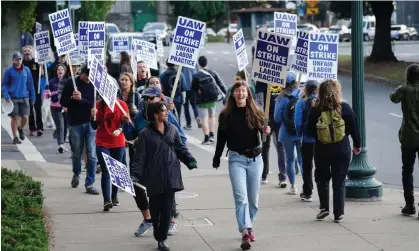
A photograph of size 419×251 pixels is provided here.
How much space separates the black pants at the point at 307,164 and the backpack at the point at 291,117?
72cm

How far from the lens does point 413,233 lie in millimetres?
9859

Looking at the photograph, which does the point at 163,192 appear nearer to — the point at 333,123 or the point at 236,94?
the point at 236,94

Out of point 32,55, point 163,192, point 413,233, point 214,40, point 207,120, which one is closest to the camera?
point 163,192

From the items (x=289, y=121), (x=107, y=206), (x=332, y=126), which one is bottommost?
(x=107, y=206)

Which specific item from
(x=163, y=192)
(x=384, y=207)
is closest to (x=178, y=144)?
(x=163, y=192)

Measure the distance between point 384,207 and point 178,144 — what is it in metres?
3.50

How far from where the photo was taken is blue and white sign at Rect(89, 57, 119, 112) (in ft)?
34.6

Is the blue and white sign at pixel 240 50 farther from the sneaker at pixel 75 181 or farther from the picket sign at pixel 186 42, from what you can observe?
the sneaker at pixel 75 181

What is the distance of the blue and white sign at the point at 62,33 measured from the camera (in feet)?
49.6

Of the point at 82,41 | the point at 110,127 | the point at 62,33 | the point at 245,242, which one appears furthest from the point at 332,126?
the point at 82,41

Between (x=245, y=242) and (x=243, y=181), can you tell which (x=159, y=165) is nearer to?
(x=243, y=181)

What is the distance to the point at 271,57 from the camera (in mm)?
10742

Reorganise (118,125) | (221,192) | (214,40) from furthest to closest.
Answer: (214,40) → (221,192) → (118,125)

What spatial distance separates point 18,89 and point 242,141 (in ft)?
33.2
